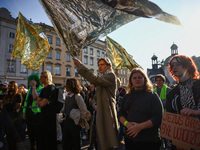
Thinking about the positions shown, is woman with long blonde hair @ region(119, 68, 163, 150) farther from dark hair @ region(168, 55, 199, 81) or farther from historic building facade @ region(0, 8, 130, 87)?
historic building facade @ region(0, 8, 130, 87)

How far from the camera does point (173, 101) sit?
84.9 inches

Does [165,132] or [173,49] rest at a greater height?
[173,49]

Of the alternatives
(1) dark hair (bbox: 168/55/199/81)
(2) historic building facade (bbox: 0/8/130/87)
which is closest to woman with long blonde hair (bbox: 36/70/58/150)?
(1) dark hair (bbox: 168/55/199/81)

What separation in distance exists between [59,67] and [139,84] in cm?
3226

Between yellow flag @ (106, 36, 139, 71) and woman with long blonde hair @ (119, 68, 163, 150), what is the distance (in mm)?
4495

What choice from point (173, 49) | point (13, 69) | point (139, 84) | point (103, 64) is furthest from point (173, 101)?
point (173, 49)

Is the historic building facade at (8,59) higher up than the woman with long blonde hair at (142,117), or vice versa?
the historic building facade at (8,59)

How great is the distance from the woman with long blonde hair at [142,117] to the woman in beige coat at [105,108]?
Result: 7.6 inches

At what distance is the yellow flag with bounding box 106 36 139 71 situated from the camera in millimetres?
6683

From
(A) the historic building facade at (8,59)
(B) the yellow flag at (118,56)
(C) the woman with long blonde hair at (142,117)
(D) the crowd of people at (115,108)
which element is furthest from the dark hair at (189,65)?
(A) the historic building facade at (8,59)

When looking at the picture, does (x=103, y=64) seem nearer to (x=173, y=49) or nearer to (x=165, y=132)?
(x=165, y=132)

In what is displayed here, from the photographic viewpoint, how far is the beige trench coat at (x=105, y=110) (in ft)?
7.13

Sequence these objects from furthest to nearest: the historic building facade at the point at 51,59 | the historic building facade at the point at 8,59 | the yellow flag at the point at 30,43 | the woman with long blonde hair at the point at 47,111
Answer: the historic building facade at the point at 51,59 → the historic building facade at the point at 8,59 → the yellow flag at the point at 30,43 → the woman with long blonde hair at the point at 47,111

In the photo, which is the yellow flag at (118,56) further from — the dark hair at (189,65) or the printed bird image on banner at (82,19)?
the printed bird image on banner at (82,19)
